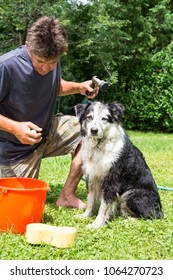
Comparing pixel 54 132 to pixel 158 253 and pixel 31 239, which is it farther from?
pixel 158 253

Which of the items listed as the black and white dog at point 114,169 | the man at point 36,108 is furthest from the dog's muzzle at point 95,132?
the man at point 36,108

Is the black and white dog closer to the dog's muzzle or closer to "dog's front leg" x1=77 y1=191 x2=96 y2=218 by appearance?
the dog's muzzle

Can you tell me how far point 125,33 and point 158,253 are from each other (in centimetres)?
1113

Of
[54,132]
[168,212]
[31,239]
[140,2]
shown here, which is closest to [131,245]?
[31,239]

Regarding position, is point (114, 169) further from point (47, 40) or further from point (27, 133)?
point (47, 40)

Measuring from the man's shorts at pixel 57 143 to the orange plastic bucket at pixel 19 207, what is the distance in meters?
0.79

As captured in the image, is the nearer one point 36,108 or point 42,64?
point 42,64

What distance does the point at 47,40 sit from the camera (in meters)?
3.52

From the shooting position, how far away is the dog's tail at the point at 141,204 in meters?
3.99

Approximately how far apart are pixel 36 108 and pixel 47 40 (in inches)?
33.1

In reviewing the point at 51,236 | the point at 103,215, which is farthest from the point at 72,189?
the point at 51,236

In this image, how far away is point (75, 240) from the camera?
3424 millimetres

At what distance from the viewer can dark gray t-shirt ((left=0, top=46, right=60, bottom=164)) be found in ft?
12.6

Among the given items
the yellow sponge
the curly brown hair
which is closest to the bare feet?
the yellow sponge
